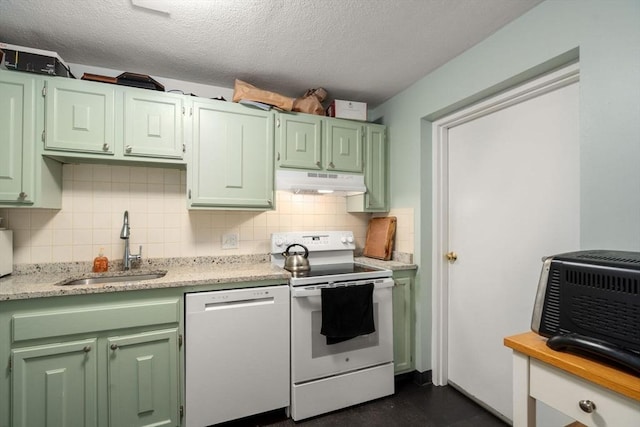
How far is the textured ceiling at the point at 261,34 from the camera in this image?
1.55m

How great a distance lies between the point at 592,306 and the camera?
91 centimetres

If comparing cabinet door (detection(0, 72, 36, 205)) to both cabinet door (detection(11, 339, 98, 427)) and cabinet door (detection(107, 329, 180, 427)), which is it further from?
cabinet door (detection(107, 329, 180, 427))

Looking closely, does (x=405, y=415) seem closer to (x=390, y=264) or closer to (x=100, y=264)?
(x=390, y=264)

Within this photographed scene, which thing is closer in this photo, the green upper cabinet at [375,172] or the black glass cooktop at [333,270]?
the black glass cooktop at [333,270]

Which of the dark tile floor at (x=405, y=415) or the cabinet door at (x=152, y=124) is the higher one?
the cabinet door at (x=152, y=124)

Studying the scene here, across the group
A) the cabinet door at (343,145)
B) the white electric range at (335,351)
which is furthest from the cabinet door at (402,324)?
the cabinet door at (343,145)

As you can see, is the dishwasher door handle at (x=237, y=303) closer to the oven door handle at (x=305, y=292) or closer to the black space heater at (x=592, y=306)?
the oven door handle at (x=305, y=292)

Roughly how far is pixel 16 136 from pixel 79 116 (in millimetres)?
334

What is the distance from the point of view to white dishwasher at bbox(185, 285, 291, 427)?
5.84 feet

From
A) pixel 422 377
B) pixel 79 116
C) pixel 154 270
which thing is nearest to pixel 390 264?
pixel 422 377

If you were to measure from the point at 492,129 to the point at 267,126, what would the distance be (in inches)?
62.0

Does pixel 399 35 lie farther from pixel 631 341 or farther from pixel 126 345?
pixel 126 345

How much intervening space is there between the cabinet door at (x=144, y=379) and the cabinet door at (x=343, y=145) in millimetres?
1672

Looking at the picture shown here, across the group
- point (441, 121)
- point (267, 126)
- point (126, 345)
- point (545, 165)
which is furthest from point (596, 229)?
point (126, 345)
